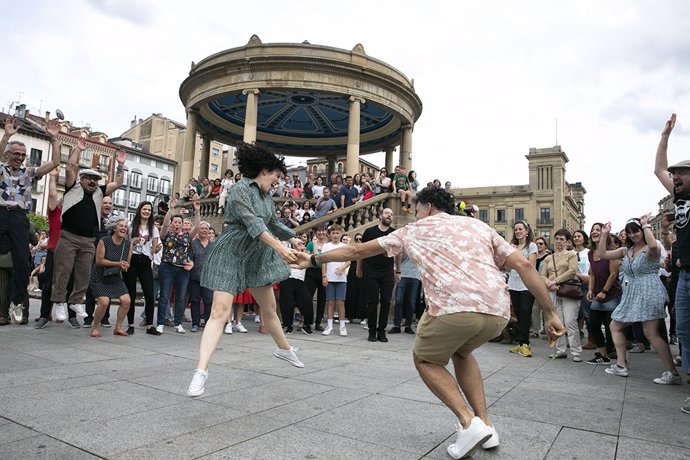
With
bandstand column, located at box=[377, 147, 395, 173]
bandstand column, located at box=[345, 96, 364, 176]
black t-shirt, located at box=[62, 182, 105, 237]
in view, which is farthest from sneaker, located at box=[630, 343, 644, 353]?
bandstand column, located at box=[377, 147, 395, 173]

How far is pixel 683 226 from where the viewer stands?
179 inches

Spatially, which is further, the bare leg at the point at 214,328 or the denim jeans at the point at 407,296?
the denim jeans at the point at 407,296

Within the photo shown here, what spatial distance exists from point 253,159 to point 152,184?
73.6 m

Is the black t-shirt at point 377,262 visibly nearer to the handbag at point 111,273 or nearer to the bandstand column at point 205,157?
the handbag at point 111,273

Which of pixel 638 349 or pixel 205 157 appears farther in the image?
pixel 205 157

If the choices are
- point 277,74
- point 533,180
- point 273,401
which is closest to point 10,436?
point 273,401

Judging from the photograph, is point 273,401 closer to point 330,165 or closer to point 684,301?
point 684,301

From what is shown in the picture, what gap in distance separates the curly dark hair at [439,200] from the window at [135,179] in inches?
2858

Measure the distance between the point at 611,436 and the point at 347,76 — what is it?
58.5ft

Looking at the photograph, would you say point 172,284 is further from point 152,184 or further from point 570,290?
point 152,184

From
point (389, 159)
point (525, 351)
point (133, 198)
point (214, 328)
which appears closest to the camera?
point (214, 328)

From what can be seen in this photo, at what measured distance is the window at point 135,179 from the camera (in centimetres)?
6881

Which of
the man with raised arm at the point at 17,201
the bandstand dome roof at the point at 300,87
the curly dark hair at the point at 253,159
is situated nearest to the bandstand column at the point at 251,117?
the bandstand dome roof at the point at 300,87

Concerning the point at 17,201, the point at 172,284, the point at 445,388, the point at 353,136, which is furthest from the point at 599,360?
the point at 353,136
